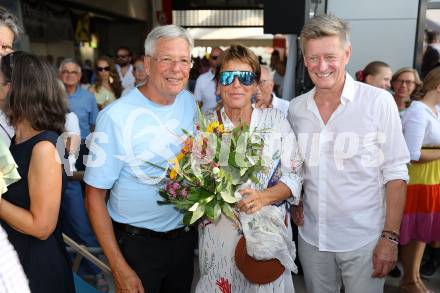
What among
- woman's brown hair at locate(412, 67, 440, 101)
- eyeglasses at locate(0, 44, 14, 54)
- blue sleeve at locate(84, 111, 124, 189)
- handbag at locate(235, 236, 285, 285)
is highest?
eyeglasses at locate(0, 44, 14, 54)

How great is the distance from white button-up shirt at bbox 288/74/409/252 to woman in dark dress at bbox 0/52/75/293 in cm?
132

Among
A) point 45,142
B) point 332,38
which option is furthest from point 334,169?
point 45,142

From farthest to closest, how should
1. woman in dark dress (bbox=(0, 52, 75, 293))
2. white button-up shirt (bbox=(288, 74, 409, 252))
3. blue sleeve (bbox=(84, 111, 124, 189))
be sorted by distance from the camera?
white button-up shirt (bbox=(288, 74, 409, 252))
blue sleeve (bbox=(84, 111, 124, 189))
woman in dark dress (bbox=(0, 52, 75, 293))

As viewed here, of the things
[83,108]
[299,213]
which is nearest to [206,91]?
[83,108]

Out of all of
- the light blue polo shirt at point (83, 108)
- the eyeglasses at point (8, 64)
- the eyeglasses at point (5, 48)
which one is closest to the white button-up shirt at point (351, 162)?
the eyeglasses at point (8, 64)

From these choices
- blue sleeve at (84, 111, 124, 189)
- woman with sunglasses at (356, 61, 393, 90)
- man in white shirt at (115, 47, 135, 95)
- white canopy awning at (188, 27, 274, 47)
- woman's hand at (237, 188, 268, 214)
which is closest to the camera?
woman's hand at (237, 188, 268, 214)

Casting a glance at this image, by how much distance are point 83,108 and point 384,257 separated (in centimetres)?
428

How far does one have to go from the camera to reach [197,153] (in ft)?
6.58

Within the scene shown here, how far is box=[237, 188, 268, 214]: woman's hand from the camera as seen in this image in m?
2.04

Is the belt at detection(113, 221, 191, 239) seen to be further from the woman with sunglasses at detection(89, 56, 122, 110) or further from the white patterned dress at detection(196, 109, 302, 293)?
the woman with sunglasses at detection(89, 56, 122, 110)

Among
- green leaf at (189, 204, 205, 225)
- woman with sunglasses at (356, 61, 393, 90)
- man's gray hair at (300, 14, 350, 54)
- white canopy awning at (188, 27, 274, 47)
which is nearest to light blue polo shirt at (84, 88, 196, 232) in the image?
green leaf at (189, 204, 205, 225)

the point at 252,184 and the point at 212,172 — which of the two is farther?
the point at 252,184

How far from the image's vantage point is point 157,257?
2.32 m

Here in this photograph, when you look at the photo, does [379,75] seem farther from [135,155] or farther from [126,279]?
[126,279]
